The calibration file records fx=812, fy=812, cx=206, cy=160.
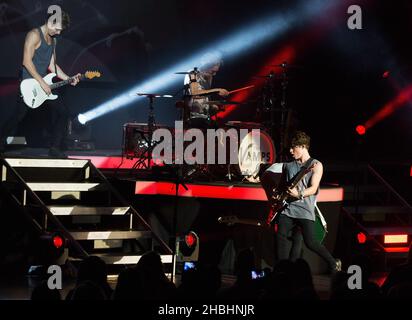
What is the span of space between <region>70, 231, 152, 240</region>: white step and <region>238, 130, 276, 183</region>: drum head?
1713 mm

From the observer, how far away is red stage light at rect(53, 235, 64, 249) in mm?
8734

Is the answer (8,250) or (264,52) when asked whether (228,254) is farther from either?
(264,52)

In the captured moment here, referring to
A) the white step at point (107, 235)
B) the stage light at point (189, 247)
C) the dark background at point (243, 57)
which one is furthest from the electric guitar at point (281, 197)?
the dark background at point (243, 57)

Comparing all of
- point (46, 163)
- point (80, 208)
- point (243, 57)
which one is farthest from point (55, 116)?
point (243, 57)

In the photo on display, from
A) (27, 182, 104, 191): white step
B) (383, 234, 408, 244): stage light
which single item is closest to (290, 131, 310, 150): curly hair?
(383, 234, 408, 244): stage light

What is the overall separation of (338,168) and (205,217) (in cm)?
243

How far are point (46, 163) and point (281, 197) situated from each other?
11.5ft

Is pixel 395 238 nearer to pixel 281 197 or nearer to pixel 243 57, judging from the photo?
pixel 281 197

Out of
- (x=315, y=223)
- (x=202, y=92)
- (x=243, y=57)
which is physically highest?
(x=243, y=57)

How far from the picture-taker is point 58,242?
875 centimetres

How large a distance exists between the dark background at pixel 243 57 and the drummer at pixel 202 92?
1.53 metres
